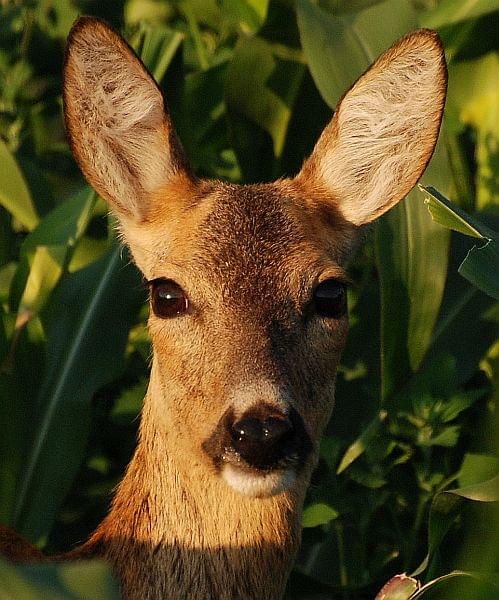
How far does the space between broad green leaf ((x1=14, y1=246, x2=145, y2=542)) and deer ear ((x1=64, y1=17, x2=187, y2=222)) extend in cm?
113

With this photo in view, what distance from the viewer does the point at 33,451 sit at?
4965mm

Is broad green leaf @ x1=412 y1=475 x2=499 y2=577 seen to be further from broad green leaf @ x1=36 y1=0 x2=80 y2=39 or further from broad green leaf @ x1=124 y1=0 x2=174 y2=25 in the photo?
broad green leaf @ x1=124 y1=0 x2=174 y2=25

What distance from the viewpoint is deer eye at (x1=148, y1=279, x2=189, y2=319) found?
12.1 ft

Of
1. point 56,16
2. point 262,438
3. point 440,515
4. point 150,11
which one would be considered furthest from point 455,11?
point 262,438

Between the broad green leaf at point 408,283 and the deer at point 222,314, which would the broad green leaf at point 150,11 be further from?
the deer at point 222,314

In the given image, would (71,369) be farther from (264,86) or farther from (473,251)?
(473,251)

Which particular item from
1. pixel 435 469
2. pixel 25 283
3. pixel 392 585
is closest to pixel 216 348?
pixel 392 585

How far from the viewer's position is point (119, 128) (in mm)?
4156

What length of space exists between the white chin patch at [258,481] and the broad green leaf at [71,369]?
1.80m

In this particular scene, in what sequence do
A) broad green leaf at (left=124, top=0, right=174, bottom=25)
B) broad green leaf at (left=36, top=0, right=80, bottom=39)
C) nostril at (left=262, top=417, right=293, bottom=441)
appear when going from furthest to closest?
broad green leaf at (left=124, top=0, right=174, bottom=25), broad green leaf at (left=36, top=0, right=80, bottom=39), nostril at (left=262, top=417, right=293, bottom=441)

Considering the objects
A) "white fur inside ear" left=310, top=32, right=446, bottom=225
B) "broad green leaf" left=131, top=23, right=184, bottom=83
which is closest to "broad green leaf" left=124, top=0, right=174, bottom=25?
"broad green leaf" left=131, top=23, right=184, bottom=83

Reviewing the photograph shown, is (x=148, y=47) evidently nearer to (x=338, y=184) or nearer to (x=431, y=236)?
(x=431, y=236)

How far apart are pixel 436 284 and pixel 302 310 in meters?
1.70

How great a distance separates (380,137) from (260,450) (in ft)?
5.26
